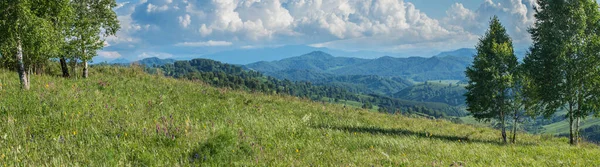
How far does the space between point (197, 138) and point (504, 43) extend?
18.8m

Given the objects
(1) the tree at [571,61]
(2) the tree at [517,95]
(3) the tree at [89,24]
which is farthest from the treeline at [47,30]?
(1) the tree at [571,61]

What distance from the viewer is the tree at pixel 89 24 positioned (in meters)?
20.2

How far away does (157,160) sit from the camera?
18.9 ft

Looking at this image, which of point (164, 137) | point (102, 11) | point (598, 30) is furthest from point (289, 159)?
point (598, 30)

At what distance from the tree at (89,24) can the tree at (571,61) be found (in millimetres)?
27472

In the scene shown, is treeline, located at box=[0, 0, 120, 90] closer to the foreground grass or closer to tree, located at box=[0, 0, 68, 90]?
tree, located at box=[0, 0, 68, 90]

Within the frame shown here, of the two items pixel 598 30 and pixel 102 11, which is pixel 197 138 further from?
pixel 598 30

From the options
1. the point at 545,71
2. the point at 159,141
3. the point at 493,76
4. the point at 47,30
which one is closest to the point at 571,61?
the point at 545,71

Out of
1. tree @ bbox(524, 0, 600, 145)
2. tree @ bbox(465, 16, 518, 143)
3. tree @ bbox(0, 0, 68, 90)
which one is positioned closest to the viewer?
tree @ bbox(0, 0, 68, 90)

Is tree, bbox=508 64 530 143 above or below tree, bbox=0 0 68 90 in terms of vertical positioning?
below

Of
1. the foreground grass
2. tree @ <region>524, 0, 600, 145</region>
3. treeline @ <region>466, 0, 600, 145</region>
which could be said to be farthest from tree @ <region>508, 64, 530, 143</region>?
the foreground grass

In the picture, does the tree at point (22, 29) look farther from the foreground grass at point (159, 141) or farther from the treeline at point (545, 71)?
the treeline at point (545, 71)

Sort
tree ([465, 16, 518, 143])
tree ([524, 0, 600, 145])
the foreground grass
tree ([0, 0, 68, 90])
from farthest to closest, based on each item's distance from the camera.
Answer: tree ([524, 0, 600, 145]), tree ([465, 16, 518, 143]), tree ([0, 0, 68, 90]), the foreground grass

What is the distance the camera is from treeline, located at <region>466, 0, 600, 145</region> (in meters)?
19.7
